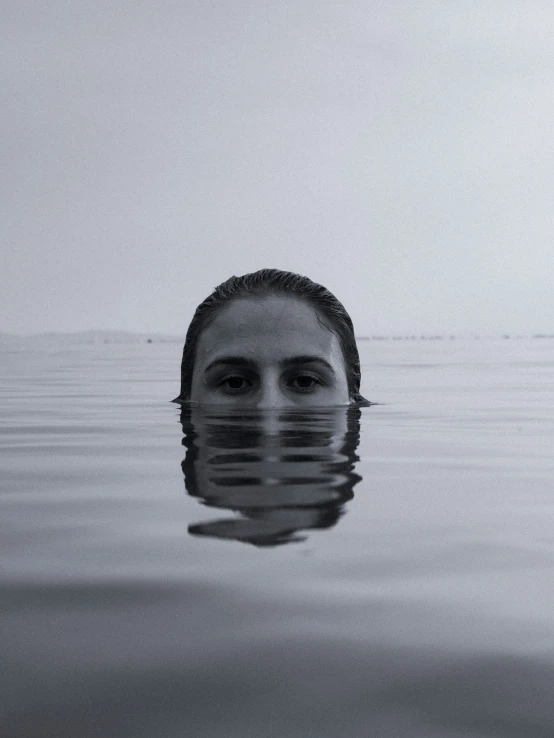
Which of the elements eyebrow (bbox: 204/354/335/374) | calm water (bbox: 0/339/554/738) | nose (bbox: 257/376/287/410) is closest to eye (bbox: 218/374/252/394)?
eyebrow (bbox: 204/354/335/374)

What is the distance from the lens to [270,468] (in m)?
3.43

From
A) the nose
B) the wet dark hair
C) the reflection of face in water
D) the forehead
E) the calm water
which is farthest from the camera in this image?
the wet dark hair

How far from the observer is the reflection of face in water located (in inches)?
92.4

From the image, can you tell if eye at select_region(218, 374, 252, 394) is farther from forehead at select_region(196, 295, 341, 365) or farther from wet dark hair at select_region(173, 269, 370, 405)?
wet dark hair at select_region(173, 269, 370, 405)

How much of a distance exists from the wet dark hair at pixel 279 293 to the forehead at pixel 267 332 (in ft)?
0.37

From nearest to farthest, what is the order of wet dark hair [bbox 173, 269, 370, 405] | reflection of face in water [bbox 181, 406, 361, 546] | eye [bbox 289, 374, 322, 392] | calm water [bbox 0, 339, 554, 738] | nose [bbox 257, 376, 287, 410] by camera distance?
calm water [bbox 0, 339, 554, 738] < reflection of face in water [bbox 181, 406, 361, 546] < nose [bbox 257, 376, 287, 410] < eye [bbox 289, 374, 322, 392] < wet dark hair [bbox 173, 269, 370, 405]

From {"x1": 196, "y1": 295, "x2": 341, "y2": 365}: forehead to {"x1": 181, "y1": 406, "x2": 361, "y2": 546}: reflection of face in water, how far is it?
41cm

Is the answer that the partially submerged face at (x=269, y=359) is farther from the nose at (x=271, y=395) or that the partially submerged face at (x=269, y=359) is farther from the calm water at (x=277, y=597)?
the calm water at (x=277, y=597)

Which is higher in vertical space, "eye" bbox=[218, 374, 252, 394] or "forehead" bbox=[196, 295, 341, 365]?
"forehead" bbox=[196, 295, 341, 365]

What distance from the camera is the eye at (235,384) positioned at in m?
5.23

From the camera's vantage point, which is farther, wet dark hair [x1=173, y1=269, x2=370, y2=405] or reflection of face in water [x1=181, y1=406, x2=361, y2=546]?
wet dark hair [x1=173, y1=269, x2=370, y2=405]

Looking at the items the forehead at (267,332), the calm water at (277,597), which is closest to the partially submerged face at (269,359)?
the forehead at (267,332)

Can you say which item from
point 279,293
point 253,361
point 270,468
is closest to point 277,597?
point 270,468

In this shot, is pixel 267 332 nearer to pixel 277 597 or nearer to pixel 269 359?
pixel 269 359
